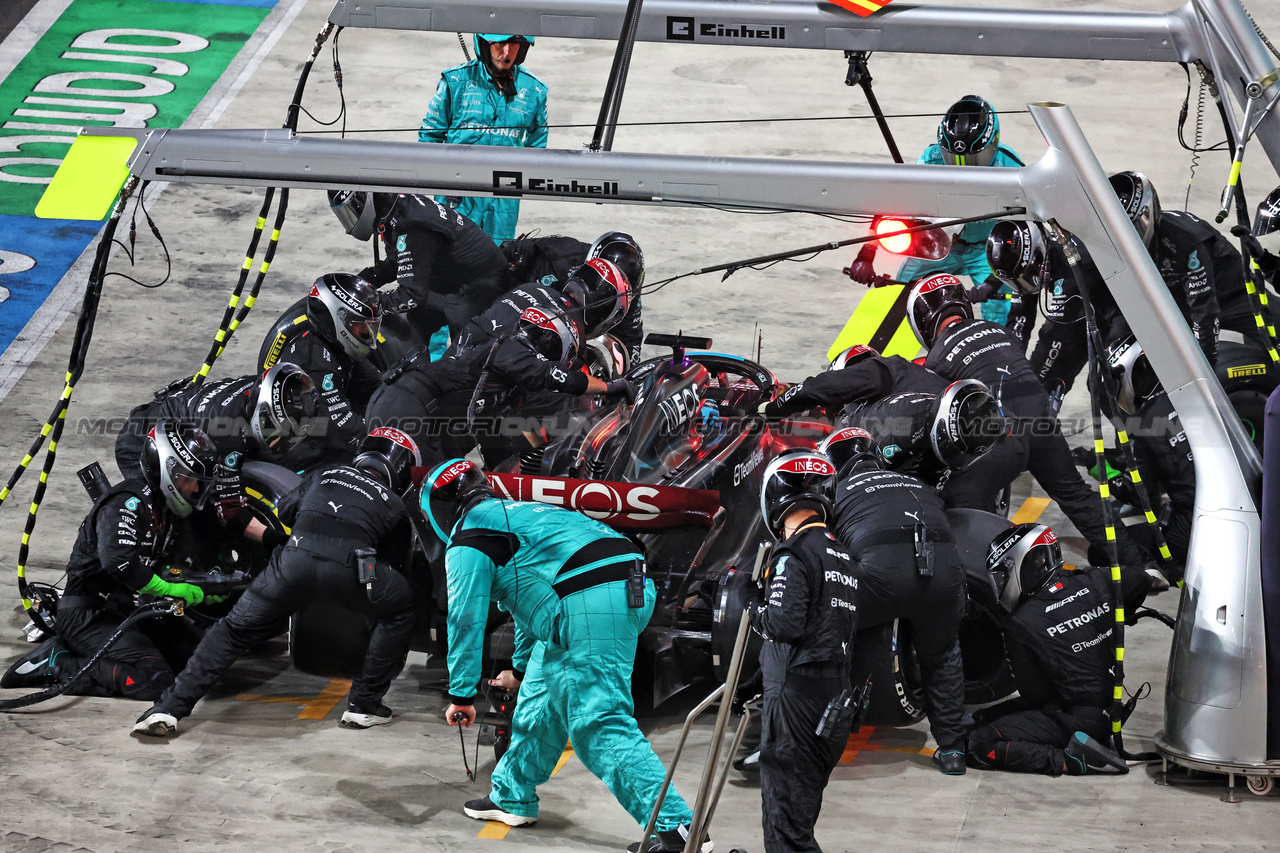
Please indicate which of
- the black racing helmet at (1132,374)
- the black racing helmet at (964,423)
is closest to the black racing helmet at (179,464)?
the black racing helmet at (964,423)

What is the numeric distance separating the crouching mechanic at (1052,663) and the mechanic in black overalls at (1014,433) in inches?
47.0

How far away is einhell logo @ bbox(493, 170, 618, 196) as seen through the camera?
6.62 m

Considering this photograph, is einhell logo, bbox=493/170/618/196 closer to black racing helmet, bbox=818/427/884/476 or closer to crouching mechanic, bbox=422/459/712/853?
crouching mechanic, bbox=422/459/712/853

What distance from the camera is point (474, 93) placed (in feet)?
38.0

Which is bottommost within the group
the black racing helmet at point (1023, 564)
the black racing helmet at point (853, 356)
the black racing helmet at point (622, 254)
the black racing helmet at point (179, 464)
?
the black racing helmet at point (1023, 564)

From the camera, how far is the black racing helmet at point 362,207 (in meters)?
10.4

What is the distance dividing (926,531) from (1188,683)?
4.42ft

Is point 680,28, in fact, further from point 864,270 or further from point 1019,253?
point 864,270

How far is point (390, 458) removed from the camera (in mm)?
7984

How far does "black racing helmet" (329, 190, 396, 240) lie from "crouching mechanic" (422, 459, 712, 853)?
12.8 feet

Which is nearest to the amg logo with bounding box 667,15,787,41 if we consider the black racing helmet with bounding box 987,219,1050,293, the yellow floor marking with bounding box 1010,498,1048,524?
the black racing helmet with bounding box 987,219,1050,293

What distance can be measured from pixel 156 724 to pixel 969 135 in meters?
6.29

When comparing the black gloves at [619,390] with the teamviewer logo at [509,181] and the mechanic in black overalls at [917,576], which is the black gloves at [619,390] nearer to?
the mechanic in black overalls at [917,576]

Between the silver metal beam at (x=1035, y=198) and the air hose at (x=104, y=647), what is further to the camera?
the air hose at (x=104, y=647)
